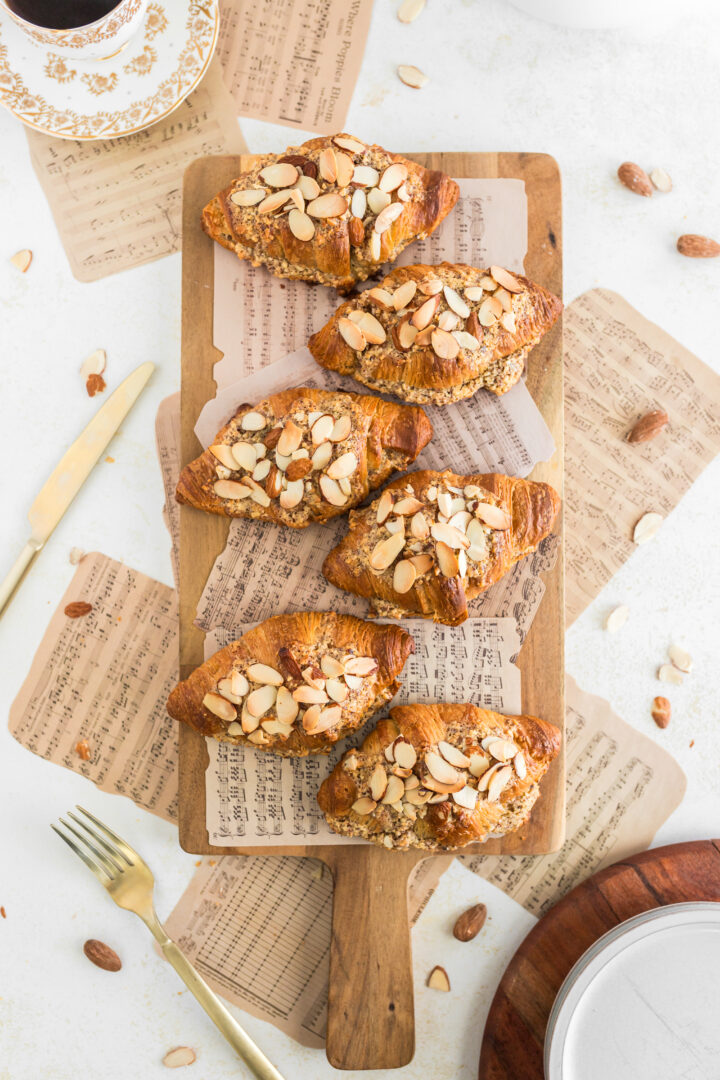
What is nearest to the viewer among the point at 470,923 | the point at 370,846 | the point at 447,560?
the point at 447,560

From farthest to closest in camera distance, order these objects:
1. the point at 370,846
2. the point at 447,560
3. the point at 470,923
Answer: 1. the point at 470,923
2. the point at 370,846
3. the point at 447,560

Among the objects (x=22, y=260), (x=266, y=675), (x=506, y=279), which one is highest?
(x=506, y=279)

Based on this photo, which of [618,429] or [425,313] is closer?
[425,313]

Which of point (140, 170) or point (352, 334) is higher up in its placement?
point (140, 170)

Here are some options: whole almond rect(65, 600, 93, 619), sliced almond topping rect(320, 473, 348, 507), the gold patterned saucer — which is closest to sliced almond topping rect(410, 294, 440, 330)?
sliced almond topping rect(320, 473, 348, 507)

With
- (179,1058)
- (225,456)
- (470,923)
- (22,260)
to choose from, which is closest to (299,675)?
(225,456)

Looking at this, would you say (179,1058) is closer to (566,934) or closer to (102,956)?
(102,956)

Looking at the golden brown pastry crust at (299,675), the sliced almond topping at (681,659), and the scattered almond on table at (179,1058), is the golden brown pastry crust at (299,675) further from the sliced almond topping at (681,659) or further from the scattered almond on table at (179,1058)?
the scattered almond on table at (179,1058)

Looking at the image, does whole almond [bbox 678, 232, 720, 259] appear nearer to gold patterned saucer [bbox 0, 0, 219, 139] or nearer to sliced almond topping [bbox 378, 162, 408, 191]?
sliced almond topping [bbox 378, 162, 408, 191]
